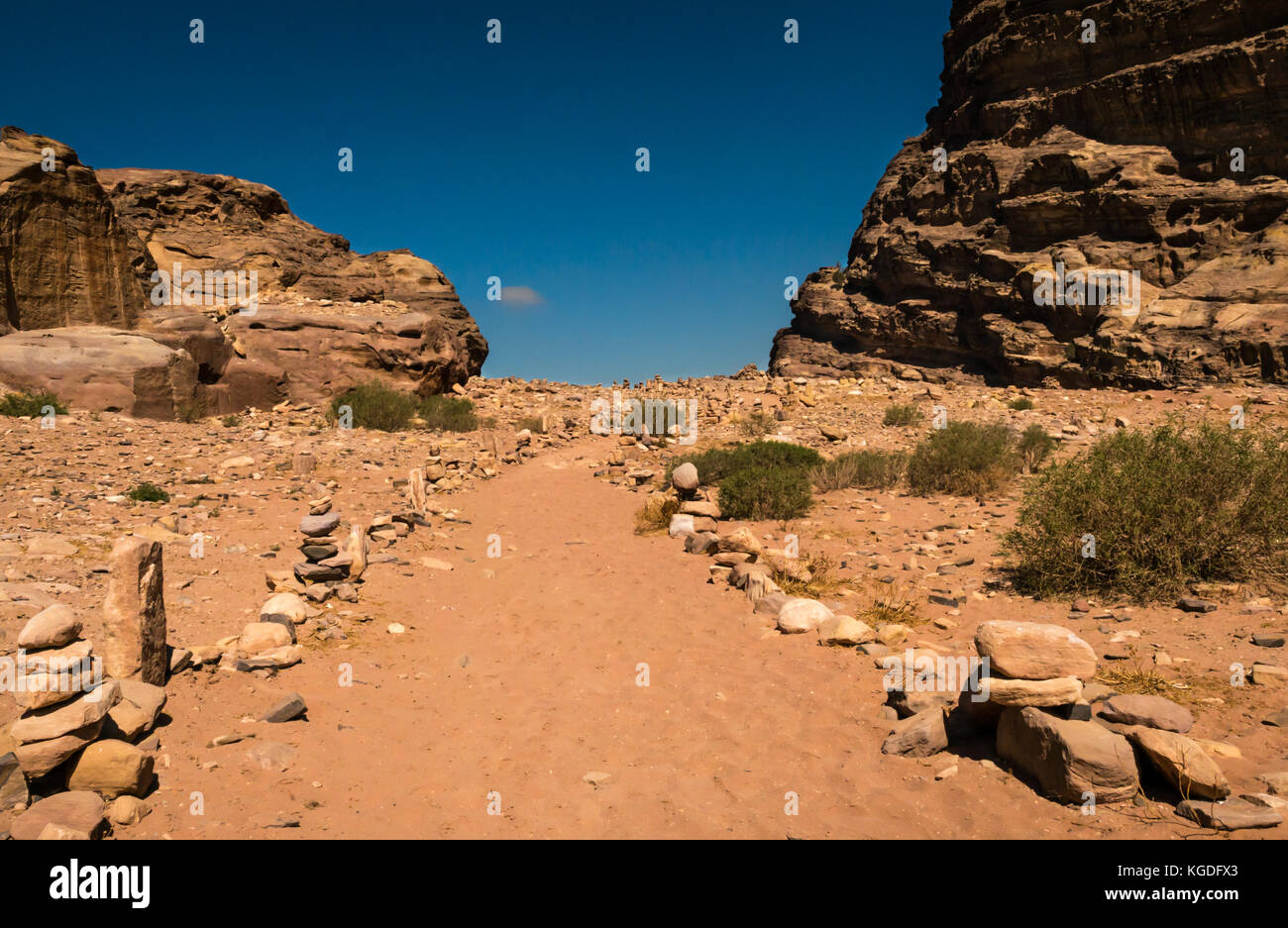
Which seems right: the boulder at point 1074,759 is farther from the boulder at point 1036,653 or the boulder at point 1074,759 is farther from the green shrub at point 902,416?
the green shrub at point 902,416

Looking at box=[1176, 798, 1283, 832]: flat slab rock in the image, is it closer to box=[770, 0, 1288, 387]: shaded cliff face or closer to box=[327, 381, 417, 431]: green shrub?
box=[327, 381, 417, 431]: green shrub

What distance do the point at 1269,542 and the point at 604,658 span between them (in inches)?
207

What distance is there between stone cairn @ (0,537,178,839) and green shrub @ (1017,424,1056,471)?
11.5m

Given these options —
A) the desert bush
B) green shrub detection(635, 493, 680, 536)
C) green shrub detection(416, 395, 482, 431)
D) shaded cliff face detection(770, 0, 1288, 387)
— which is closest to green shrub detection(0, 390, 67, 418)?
green shrub detection(416, 395, 482, 431)

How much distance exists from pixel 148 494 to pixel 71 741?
5.49m

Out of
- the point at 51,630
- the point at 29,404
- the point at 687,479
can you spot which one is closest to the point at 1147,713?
the point at 51,630

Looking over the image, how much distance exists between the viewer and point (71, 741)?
3.01 metres

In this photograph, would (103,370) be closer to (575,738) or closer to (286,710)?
(286,710)

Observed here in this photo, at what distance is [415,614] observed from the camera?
608 cm

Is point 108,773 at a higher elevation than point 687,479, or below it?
below

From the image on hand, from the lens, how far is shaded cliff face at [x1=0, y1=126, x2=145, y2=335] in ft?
38.2

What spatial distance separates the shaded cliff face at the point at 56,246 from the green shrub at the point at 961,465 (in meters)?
14.3
